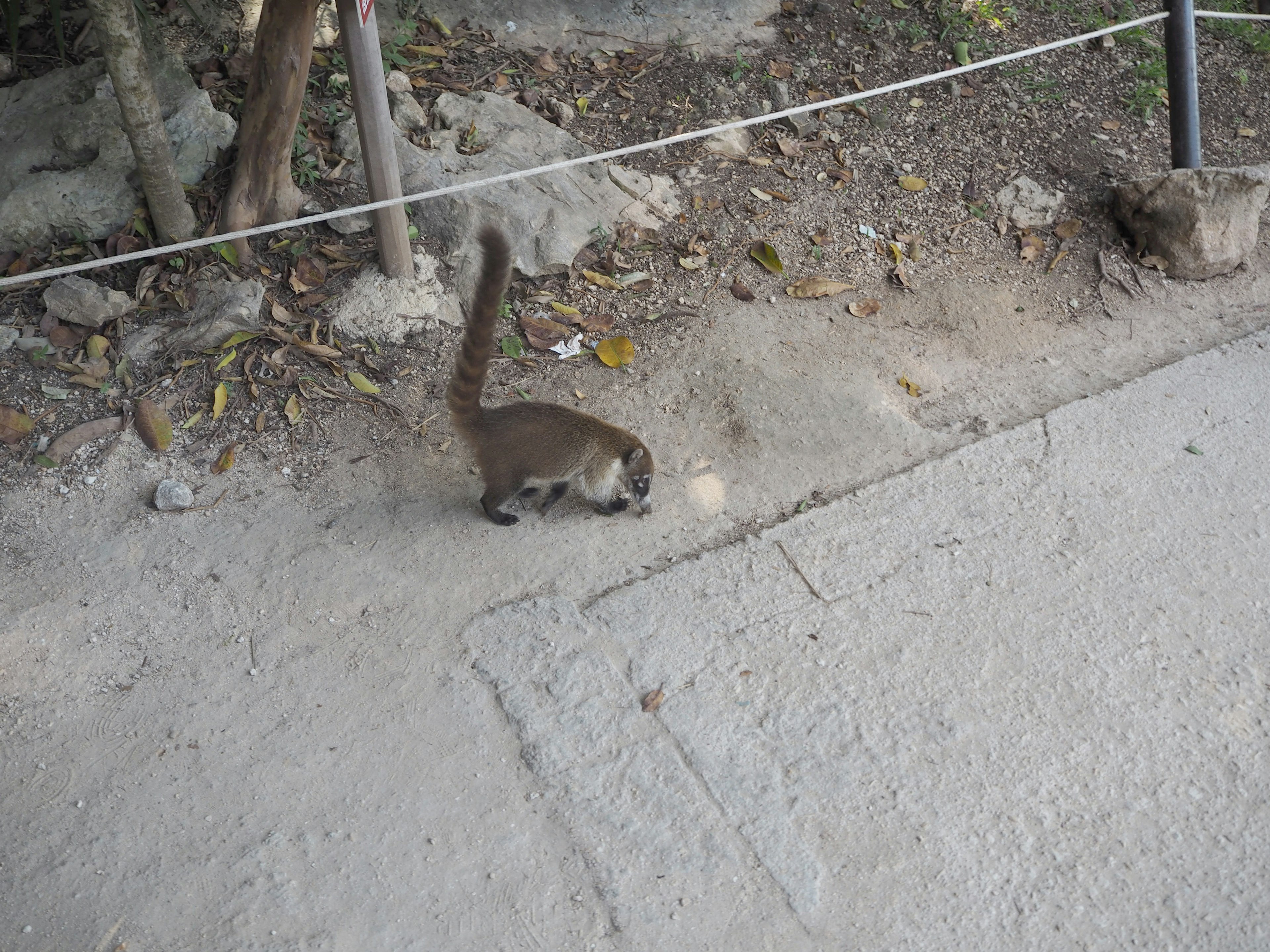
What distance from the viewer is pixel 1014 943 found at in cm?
240

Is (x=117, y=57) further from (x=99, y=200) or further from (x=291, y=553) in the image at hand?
(x=291, y=553)

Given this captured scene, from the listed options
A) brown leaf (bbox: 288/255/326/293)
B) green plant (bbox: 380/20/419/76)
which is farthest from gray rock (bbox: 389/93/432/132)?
brown leaf (bbox: 288/255/326/293)

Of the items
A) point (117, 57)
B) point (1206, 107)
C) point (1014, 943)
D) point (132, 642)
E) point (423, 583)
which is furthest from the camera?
point (1206, 107)

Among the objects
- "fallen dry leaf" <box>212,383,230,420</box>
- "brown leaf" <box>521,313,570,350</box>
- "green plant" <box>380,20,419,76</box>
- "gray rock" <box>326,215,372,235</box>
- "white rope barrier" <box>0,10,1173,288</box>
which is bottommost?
"brown leaf" <box>521,313,570,350</box>

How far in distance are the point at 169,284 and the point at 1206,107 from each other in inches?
214

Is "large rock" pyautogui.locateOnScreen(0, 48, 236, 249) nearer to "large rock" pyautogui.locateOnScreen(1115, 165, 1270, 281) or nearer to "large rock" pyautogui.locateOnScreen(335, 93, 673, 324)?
"large rock" pyautogui.locateOnScreen(335, 93, 673, 324)

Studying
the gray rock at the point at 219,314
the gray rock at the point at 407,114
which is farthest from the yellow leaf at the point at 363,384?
the gray rock at the point at 407,114

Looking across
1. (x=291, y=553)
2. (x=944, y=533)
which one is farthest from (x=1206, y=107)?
(x=291, y=553)

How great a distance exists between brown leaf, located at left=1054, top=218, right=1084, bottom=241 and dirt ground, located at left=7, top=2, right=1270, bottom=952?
94mm

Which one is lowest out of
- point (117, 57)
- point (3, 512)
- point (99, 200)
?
point (3, 512)

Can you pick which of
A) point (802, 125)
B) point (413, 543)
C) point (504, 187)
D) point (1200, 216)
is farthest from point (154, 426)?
point (1200, 216)

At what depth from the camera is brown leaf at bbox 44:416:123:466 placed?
3.50 meters

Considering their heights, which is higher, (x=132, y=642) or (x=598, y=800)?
(x=132, y=642)

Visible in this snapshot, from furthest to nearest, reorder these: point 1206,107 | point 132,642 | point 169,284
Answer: point 1206,107, point 169,284, point 132,642
